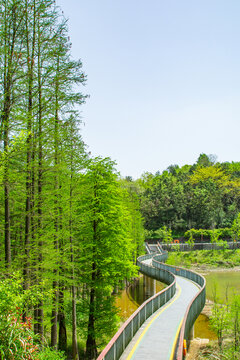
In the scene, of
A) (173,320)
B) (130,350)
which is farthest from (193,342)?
(130,350)

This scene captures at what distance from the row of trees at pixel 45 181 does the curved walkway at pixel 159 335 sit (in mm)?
3529

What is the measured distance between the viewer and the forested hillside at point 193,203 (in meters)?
80.1

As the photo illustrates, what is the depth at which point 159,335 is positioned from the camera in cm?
1287

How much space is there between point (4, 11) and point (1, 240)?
8.97 m

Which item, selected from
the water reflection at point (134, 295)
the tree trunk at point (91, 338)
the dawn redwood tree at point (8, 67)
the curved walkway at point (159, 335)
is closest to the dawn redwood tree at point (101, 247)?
the tree trunk at point (91, 338)

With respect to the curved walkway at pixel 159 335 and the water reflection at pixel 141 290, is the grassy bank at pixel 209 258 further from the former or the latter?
the curved walkway at pixel 159 335

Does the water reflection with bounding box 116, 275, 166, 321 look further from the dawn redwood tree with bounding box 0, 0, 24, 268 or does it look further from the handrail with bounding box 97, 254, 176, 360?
the dawn redwood tree with bounding box 0, 0, 24, 268

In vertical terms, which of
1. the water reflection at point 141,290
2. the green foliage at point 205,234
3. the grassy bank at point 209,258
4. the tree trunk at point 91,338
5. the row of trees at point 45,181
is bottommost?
the water reflection at point 141,290

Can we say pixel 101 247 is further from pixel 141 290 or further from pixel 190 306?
pixel 141 290

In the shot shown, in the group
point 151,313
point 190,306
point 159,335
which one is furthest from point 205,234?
point 159,335

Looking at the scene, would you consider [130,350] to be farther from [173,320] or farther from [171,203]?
[171,203]

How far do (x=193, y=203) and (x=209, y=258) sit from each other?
22.8 metres

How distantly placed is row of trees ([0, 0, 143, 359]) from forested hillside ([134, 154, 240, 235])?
6257 centimetres

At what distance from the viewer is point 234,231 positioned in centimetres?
6962
